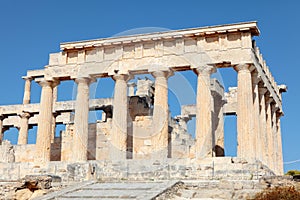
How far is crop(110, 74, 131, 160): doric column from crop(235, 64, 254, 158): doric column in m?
6.14

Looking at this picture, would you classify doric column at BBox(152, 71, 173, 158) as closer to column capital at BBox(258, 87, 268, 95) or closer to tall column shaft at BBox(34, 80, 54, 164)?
column capital at BBox(258, 87, 268, 95)

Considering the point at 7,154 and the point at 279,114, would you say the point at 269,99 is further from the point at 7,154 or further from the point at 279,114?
the point at 7,154

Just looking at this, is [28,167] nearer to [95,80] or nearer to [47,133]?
[47,133]

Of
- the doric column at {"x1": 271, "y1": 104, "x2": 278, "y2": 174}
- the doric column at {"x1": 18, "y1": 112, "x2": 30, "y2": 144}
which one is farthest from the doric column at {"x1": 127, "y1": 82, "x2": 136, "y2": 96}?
the doric column at {"x1": 271, "y1": 104, "x2": 278, "y2": 174}

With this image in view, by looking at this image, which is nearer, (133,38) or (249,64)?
(249,64)

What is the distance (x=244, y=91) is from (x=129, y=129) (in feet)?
30.4

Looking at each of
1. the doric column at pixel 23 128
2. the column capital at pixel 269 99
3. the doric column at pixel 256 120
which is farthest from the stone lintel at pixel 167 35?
the doric column at pixel 23 128

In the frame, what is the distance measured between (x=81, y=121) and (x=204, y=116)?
7.09 meters

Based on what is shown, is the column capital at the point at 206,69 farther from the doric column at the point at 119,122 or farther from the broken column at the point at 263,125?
the doric column at the point at 119,122

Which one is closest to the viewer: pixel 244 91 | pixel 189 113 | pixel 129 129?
pixel 244 91

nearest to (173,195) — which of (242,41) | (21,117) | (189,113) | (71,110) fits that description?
(242,41)

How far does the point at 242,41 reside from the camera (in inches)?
1013

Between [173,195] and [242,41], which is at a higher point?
[242,41]

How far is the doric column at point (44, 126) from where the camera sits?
27844 mm
